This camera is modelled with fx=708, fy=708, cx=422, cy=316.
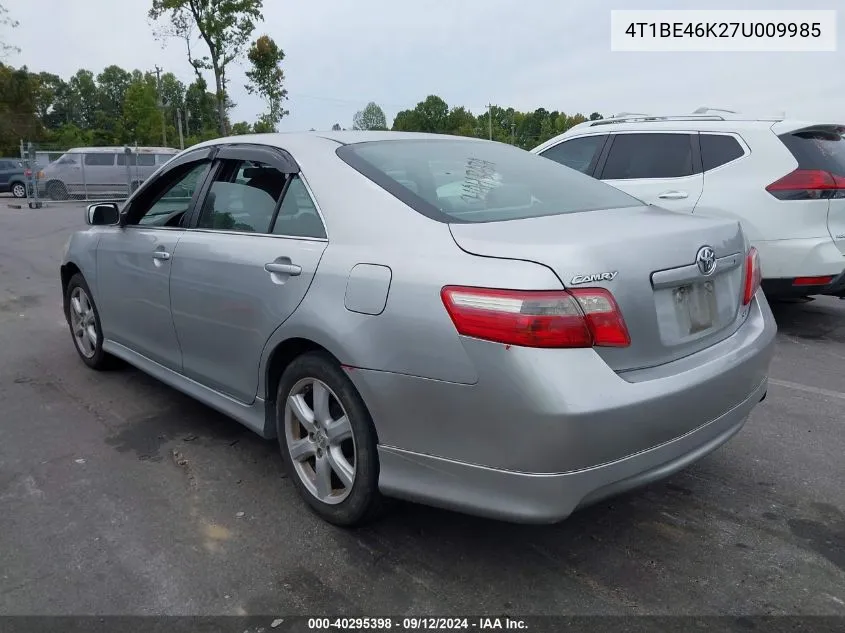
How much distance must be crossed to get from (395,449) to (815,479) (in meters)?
2.07

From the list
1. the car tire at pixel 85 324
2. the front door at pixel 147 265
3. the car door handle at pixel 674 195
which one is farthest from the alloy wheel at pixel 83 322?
the car door handle at pixel 674 195

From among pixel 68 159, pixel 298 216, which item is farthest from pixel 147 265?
pixel 68 159

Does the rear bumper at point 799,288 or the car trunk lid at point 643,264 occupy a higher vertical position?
the car trunk lid at point 643,264

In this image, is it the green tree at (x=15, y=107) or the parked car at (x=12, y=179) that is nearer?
the parked car at (x=12, y=179)

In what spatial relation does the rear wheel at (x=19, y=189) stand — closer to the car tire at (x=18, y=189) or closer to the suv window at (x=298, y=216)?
the car tire at (x=18, y=189)

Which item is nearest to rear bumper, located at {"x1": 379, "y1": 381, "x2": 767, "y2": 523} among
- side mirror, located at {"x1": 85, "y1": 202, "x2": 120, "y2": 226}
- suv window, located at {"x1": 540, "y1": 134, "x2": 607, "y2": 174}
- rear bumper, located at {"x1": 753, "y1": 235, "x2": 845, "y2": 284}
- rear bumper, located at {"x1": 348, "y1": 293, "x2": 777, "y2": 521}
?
rear bumper, located at {"x1": 348, "y1": 293, "x2": 777, "y2": 521}

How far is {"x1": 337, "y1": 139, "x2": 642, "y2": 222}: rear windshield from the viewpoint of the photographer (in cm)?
275

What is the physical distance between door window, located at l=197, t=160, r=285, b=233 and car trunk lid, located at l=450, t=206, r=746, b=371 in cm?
112

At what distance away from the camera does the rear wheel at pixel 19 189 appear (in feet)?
94.2

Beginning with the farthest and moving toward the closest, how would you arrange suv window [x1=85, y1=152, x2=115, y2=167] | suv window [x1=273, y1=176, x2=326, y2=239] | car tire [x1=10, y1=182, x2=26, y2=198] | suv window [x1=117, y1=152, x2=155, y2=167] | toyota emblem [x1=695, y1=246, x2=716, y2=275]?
1. car tire [x1=10, y1=182, x2=26, y2=198]
2. suv window [x1=117, y1=152, x2=155, y2=167]
3. suv window [x1=85, y1=152, x2=115, y2=167]
4. suv window [x1=273, y1=176, x2=326, y2=239]
5. toyota emblem [x1=695, y1=246, x2=716, y2=275]

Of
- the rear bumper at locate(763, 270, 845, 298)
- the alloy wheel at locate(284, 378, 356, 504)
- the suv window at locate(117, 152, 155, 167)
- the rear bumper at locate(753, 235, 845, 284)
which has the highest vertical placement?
the suv window at locate(117, 152, 155, 167)

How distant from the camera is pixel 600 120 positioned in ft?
24.2

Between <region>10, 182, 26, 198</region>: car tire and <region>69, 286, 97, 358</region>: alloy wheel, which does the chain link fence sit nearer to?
<region>10, 182, 26, 198</region>: car tire

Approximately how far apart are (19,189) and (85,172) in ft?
26.3
